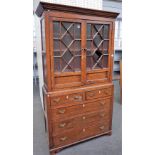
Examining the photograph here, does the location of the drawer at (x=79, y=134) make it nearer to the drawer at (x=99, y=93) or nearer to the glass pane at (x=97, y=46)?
the drawer at (x=99, y=93)

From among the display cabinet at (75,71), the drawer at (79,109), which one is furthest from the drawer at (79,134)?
the drawer at (79,109)

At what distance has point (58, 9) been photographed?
4.98 feet

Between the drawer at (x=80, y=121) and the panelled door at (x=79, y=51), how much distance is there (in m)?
0.44

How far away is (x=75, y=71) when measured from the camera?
5.91 feet

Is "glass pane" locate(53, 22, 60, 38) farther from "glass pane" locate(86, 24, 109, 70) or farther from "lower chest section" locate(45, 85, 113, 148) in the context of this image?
"lower chest section" locate(45, 85, 113, 148)

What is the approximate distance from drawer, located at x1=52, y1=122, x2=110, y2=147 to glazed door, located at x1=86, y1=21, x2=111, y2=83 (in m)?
0.64

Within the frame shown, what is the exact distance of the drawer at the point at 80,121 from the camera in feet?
5.87

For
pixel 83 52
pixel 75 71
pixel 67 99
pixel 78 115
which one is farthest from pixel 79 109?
pixel 83 52
